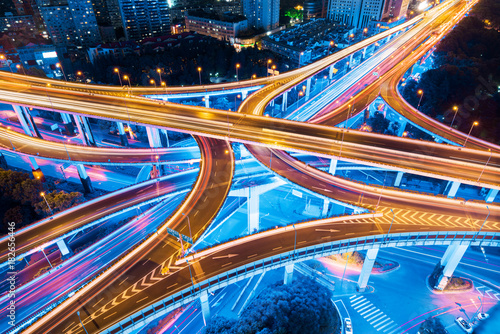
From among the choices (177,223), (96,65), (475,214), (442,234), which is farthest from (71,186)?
A: (475,214)

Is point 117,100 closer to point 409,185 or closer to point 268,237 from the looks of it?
point 268,237

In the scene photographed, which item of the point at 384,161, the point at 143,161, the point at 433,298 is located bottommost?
the point at 433,298

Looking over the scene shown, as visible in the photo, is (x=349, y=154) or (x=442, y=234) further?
(x=349, y=154)

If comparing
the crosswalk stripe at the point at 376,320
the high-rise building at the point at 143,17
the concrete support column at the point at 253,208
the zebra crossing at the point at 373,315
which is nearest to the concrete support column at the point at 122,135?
the concrete support column at the point at 253,208

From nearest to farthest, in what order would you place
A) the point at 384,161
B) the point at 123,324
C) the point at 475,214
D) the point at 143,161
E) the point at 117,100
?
the point at 123,324 → the point at 475,214 → the point at 384,161 → the point at 143,161 → the point at 117,100

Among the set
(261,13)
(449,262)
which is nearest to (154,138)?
(449,262)

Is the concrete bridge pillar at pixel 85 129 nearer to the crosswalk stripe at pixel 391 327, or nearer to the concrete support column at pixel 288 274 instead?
the concrete support column at pixel 288 274
